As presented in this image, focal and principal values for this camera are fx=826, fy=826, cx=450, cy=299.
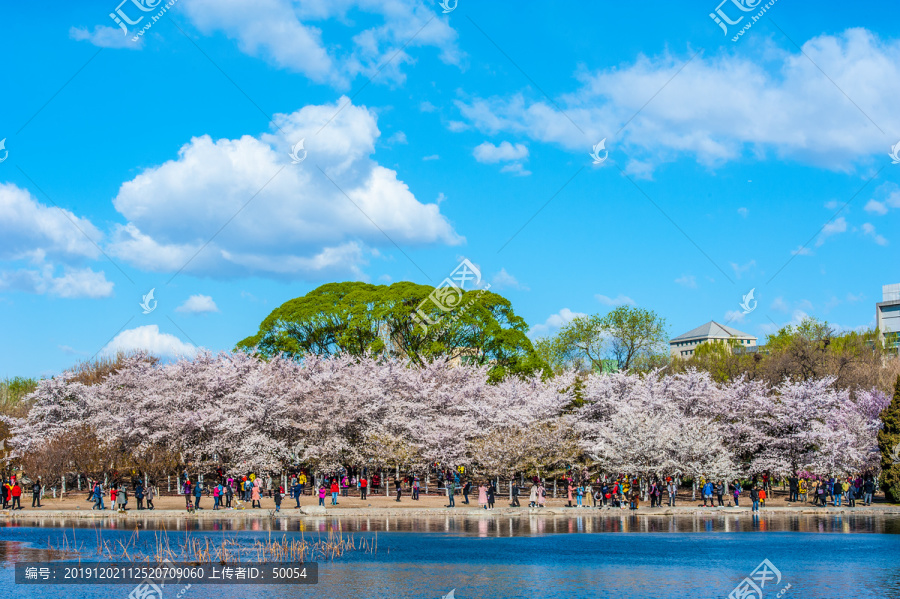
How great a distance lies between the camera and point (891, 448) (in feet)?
177

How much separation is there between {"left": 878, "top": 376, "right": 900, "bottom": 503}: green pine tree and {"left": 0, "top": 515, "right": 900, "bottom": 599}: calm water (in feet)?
23.0

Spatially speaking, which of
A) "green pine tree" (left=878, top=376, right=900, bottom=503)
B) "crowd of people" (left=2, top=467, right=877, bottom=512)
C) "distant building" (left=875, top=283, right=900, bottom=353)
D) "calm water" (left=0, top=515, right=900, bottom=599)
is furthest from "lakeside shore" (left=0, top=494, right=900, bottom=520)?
"distant building" (left=875, top=283, right=900, bottom=353)

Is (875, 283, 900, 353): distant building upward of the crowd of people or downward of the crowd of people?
upward

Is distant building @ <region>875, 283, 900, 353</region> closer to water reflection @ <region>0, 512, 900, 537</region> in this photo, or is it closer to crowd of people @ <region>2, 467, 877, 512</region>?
crowd of people @ <region>2, 467, 877, 512</region>

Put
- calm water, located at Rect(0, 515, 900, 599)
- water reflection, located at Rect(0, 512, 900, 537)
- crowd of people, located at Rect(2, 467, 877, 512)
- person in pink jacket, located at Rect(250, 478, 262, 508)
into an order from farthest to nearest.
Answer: person in pink jacket, located at Rect(250, 478, 262, 508), crowd of people, located at Rect(2, 467, 877, 512), water reflection, located at Rect(0, 512, 900, 537), calm water, located at Rect(0, 515, 900, 599)

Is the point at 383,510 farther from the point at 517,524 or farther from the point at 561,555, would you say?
the point at 561,555

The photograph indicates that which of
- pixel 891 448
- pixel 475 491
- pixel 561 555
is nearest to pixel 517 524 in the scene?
pixel 561 555

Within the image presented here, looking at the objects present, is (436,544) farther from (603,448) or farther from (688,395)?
(688,395)

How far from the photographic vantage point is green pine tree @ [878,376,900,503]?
5353cm

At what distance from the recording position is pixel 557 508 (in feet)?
179

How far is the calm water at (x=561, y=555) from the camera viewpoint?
84.1 feet

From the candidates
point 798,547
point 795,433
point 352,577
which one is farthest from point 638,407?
point 352,577

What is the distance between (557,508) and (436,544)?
795 inches

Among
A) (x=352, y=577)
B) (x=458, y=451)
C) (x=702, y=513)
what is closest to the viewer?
(x=352, y=577)
